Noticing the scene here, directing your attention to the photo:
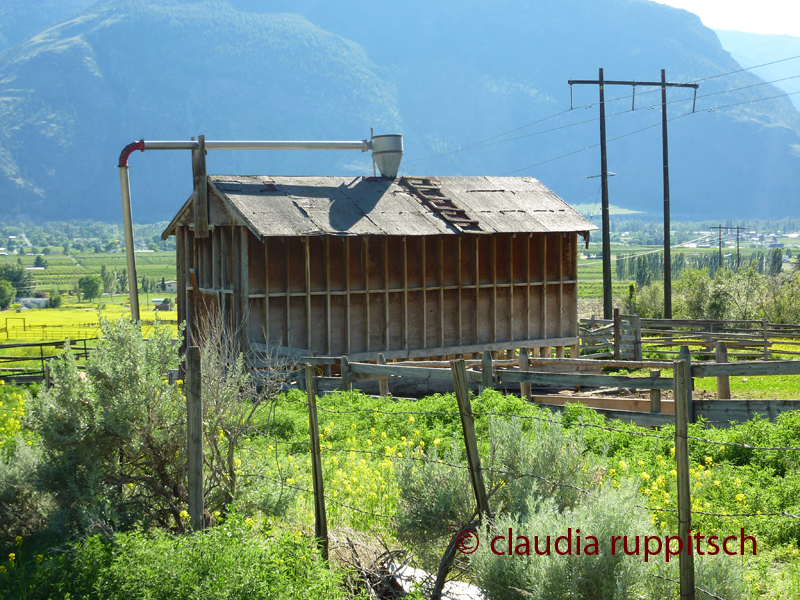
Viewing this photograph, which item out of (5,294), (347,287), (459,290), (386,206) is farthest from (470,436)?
(5,294)

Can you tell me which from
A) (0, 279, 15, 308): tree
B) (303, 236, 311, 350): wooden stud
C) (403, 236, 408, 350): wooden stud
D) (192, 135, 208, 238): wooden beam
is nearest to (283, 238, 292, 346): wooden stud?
(303, 236, 311, 350): wooden stud

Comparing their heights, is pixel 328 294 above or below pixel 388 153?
below

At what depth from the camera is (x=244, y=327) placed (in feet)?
63.0

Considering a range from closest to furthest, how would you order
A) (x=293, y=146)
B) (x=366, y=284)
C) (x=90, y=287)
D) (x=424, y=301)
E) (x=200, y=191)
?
(x=200, y=191) < (x=366, y=284) < (x=424, y=301) < (x=293, y=146) < (x=90, y=287)

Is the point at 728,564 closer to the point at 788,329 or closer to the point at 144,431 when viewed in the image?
the point at 144,431

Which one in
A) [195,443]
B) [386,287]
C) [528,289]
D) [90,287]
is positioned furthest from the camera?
[90,287]

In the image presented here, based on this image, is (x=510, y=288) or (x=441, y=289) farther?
(x=510, y=288)

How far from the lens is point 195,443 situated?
22.7 feet

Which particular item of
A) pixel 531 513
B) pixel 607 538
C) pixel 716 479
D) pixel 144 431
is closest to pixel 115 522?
pixel 144 431

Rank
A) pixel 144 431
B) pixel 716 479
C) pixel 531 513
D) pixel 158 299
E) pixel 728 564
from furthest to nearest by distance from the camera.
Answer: pixel 158 299
pixel 716 479
pixel 144 431
pixel 531 513
pixel 728 564

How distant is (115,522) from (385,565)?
2.60m

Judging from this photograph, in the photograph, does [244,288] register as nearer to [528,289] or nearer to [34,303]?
[528,289]

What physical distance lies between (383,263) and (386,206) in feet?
5.37

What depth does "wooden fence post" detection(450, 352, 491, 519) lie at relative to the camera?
616cm
